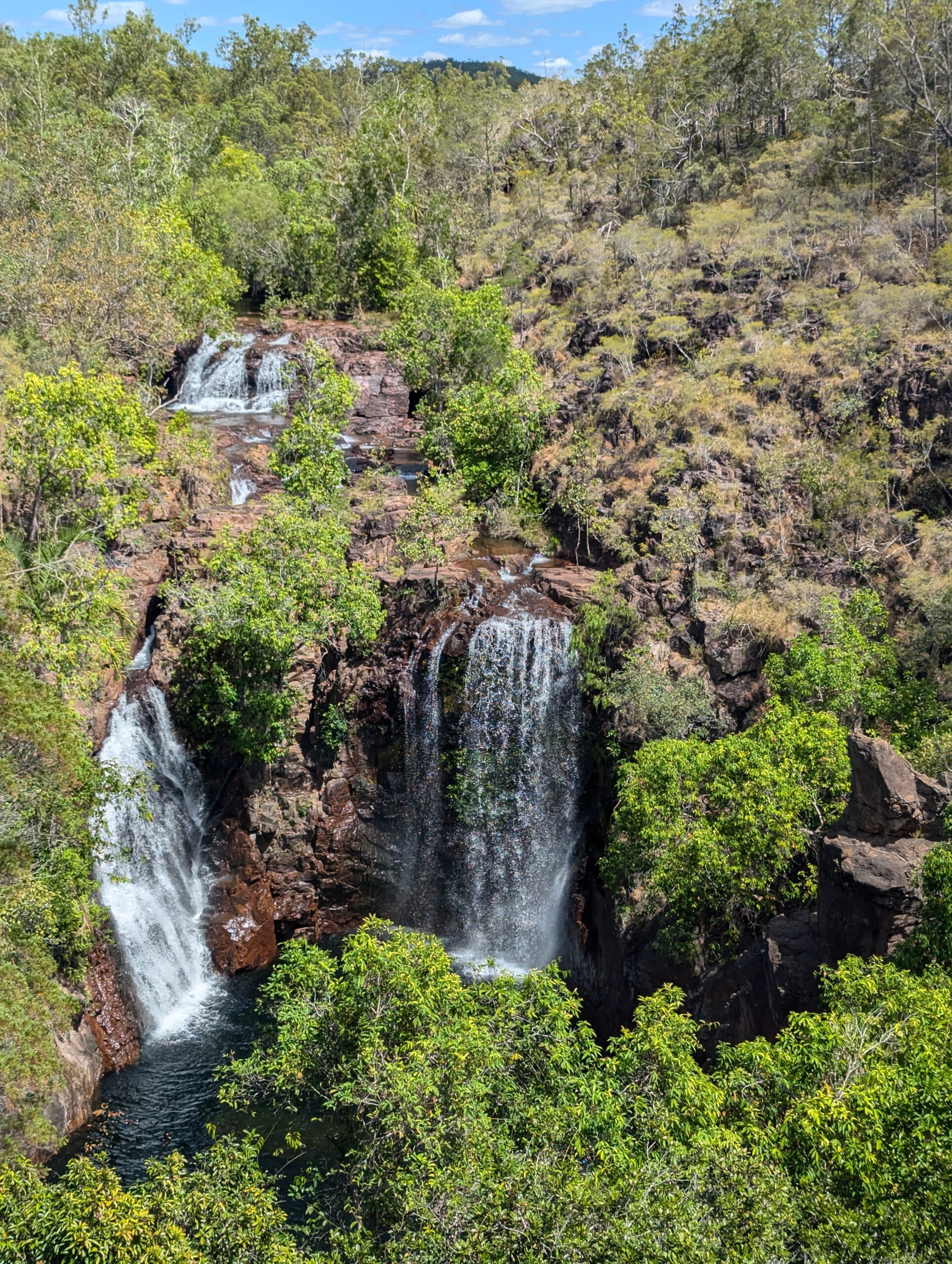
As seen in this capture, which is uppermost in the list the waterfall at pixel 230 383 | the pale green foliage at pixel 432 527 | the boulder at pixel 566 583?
the waterfall at pixel 230 383

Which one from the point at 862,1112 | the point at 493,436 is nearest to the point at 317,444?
the point at 493,436

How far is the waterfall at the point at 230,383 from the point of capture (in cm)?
5188

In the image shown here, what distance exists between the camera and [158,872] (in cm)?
3016

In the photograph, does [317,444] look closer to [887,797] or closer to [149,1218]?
[887,797]

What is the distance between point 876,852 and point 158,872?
71.5 ft

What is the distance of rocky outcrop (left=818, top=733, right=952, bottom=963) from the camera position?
18.7 m

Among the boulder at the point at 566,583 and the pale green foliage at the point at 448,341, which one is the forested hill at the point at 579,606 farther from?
the boulder at the point at 566,583

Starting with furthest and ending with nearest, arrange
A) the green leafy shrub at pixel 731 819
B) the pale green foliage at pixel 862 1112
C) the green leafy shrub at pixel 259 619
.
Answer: the green leafy shrub at pixel 259 619, the green leafy shrub at pixel 731 819, the pale green foliage at pixel 862 1112

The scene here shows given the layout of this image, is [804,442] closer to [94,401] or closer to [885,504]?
[885,504]

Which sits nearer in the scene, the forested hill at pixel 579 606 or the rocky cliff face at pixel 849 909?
the forested hill at pixel 579 606

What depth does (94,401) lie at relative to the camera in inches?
1141

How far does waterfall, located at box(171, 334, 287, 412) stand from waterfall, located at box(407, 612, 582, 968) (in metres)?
25.6

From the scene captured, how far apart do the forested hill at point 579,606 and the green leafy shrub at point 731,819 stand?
120 millimetres

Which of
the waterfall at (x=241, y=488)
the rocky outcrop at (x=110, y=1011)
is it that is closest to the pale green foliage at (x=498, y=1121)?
the rocky outcrop at (x=110, y=1011)
